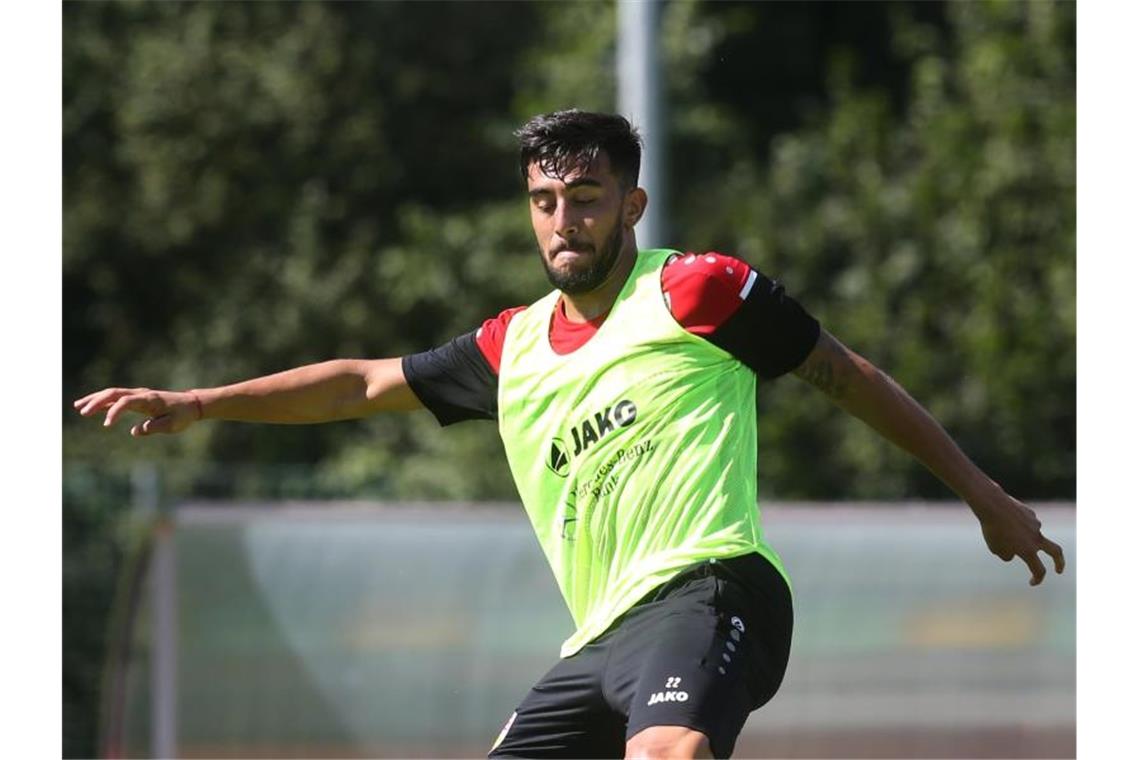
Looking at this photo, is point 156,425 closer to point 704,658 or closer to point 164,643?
point 704,658

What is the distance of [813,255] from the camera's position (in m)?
17.8

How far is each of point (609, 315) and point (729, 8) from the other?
56.1 feet

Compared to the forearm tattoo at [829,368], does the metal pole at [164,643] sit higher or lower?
lower

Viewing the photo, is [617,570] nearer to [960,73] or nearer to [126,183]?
[960,73]

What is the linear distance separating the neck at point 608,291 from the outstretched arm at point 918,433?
1.73ft

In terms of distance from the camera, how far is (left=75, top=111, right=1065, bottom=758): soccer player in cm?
485

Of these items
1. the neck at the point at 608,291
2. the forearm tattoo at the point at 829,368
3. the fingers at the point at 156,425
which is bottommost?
the fingers at the point at 156,425

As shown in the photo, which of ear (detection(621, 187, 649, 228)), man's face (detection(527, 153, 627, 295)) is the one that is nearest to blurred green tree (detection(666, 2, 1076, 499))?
ear (detection(621, 187, 649, 228))

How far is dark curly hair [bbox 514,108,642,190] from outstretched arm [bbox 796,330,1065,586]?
71 cm

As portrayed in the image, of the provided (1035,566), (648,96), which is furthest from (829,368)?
(648,96)

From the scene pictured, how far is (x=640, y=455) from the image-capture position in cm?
494

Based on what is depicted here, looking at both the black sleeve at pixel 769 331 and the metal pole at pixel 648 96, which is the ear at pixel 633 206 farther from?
the metal pole at pixel 648 96

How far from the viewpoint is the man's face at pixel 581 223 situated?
5000mm

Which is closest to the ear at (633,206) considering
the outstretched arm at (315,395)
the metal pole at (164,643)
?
the outstretched arm at (315,395)
